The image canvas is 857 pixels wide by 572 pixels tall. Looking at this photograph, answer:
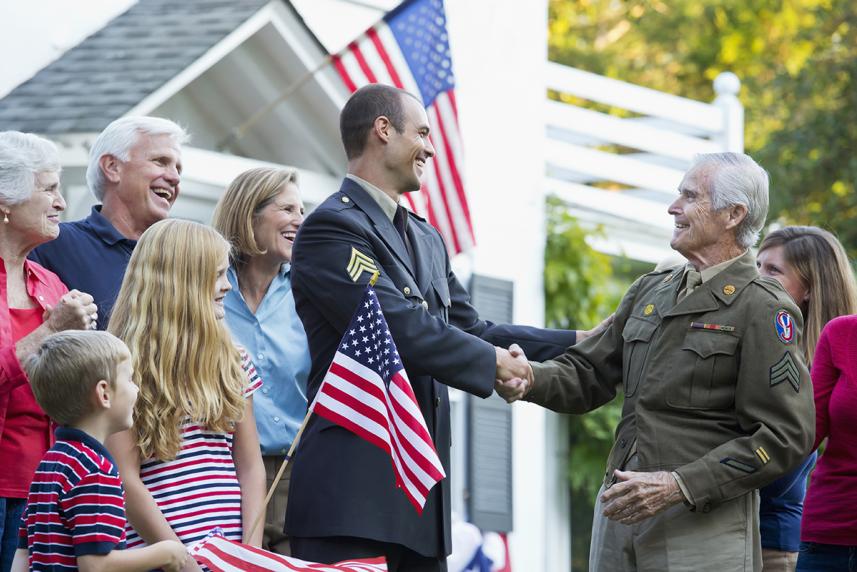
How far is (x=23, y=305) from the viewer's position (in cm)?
502

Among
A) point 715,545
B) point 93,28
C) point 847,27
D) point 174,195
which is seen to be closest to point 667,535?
point 715,545

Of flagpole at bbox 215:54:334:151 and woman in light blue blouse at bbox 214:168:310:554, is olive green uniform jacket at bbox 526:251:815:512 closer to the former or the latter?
woman in light blue blouse at bbox 214:168:310:554

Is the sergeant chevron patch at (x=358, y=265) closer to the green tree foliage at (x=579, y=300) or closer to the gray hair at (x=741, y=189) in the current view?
the gray hair at (x=741, y=189)

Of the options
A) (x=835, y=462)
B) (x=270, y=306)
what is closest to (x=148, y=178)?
(x=270, y=306)

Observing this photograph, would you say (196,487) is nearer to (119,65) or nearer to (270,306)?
(270,306)

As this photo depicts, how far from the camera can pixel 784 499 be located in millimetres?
5797

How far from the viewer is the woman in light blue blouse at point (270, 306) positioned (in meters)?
5.44

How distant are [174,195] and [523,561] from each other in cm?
716

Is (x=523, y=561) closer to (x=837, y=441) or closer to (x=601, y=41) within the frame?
(x=837, y=441)

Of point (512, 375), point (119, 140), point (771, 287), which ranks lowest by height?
point (512, 375)

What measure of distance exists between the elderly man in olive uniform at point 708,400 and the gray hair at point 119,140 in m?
2.03

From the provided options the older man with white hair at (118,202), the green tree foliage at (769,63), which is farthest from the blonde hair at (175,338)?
the green tree foliage at (769,63)

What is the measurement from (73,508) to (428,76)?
6011 millimetres

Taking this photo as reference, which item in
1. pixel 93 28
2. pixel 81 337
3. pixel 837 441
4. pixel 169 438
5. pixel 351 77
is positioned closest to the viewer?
pixel 81 337
